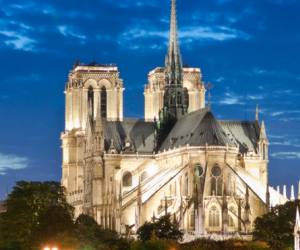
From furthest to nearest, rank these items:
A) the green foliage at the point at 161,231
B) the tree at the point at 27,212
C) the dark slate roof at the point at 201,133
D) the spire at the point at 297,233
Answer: the dark slate roof at the point at 201,133 < the green foliage at the point at 161,231 < the tree at the point at 27,212 < the spire at the point at 297,233

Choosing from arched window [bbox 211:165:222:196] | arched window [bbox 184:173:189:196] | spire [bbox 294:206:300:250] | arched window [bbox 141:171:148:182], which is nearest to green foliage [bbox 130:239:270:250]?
spire [bbox 294:206:300:250]

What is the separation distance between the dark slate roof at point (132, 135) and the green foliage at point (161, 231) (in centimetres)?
2982

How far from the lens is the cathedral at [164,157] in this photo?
146 m

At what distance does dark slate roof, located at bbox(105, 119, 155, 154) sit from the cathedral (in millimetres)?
111

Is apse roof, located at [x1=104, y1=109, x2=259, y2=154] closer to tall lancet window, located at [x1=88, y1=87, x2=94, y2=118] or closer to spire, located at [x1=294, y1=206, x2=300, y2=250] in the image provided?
tall lancet window, located at [x1=88, y1=87, x2=94, y2=118]

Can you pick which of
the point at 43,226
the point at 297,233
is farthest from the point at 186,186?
the point at 297,233

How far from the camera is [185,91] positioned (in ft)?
547

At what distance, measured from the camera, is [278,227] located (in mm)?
124938

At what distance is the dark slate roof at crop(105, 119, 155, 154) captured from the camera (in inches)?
6432

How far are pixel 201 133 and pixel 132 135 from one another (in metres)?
17.3

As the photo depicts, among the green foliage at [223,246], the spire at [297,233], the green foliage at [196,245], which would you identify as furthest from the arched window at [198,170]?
the spire at [297,233]

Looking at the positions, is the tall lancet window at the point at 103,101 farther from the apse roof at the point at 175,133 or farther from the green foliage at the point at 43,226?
the green foliage at the point at 43,226

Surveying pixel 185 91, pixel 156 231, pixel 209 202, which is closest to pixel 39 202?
pixel 156 231

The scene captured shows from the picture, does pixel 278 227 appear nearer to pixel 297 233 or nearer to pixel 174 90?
pixel 297 233
